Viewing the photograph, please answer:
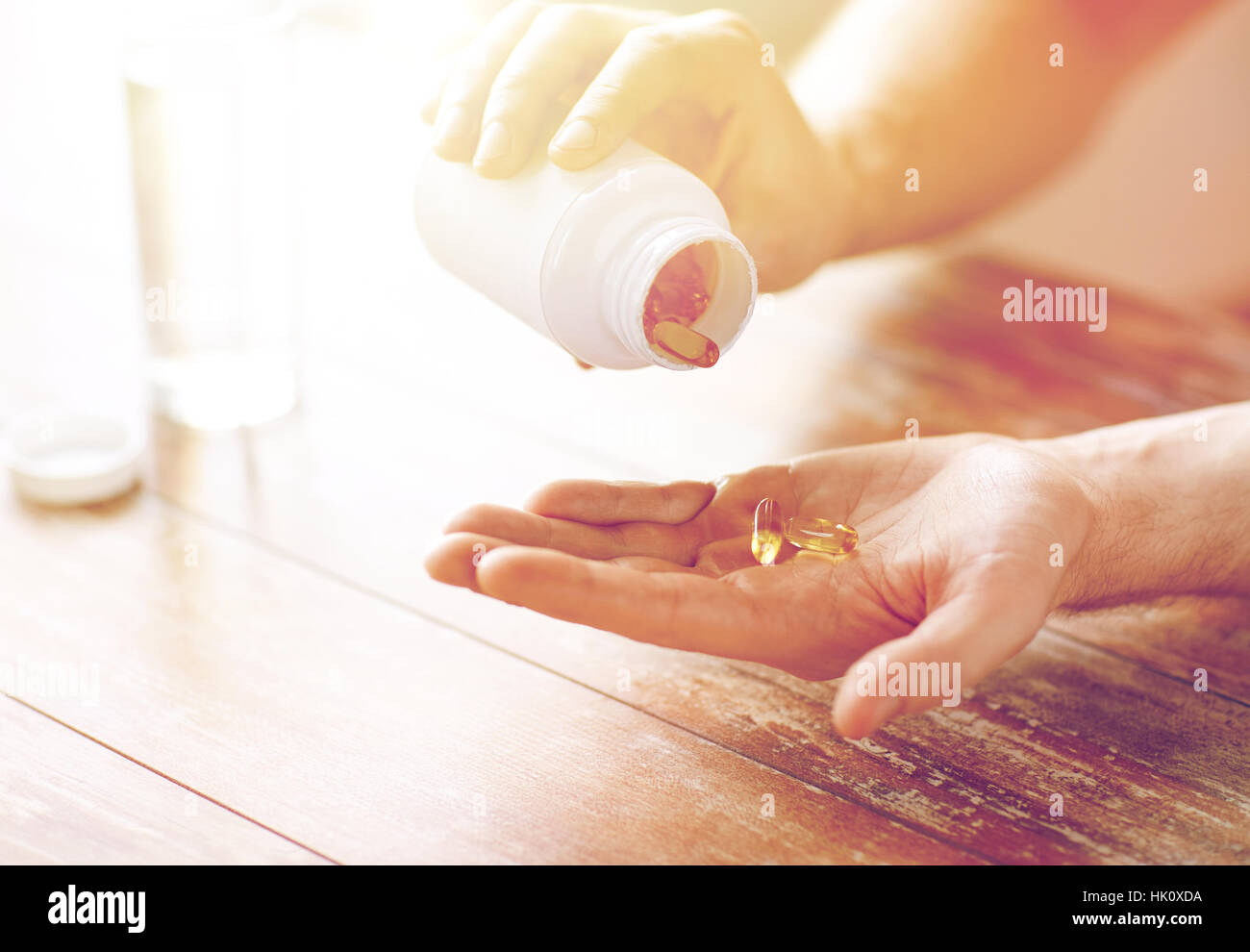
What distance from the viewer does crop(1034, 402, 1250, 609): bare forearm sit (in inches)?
37.7

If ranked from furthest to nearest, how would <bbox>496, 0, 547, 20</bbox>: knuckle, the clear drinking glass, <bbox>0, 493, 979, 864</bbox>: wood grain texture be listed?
the clear drinking glass
<bbox>496, 0, 547, 20</bbox>: knuckle
<bbox>0, 493, 979, 864</bbox>: wood grain texture

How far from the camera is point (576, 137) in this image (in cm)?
85

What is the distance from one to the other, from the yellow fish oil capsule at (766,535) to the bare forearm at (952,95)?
23.4 inches

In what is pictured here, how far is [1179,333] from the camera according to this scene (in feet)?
5.39

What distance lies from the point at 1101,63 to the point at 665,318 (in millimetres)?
1135

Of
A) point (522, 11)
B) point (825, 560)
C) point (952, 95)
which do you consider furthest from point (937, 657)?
point (952, 95)

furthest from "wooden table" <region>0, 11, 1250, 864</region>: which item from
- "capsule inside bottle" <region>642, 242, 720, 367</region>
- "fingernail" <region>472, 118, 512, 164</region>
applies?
"fingernail" <region>472, 118, 512, 164</region>

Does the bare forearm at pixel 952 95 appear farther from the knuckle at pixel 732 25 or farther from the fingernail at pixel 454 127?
the fingernail at pixel 454 127

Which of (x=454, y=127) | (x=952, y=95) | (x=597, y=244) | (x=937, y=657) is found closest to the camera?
(x=937, y=657)

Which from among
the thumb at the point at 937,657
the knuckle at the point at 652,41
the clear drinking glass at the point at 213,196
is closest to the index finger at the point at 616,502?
the thumb at the point at 937,657

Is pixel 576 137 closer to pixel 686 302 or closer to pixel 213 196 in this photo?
pixel 686 302

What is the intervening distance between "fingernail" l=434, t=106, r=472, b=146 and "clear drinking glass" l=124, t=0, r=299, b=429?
35 cm

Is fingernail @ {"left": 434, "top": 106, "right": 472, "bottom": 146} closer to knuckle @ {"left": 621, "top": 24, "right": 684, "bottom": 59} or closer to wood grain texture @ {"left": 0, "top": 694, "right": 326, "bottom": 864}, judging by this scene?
knuckle @ {"left": 621, "top": 24, "right": 684, "bottom": 59}

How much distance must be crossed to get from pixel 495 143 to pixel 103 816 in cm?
55
